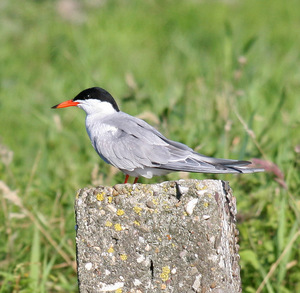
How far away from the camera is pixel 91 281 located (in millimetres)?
2227

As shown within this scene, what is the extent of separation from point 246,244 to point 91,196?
66.1 inches

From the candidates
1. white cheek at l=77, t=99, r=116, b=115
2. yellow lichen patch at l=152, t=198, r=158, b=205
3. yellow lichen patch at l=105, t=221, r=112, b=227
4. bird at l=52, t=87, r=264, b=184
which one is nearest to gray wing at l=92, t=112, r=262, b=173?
bird at l=52, t=87, r=264, b=184

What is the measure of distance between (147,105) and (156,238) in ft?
9.92

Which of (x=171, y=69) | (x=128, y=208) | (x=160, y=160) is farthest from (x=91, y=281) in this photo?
(x=171, y=69)

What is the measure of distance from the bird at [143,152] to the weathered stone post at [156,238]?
0.30m

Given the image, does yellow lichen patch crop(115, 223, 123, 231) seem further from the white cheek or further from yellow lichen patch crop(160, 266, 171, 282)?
the white cheek

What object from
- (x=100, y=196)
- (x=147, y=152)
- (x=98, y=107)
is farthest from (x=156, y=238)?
(x=98, y=107)

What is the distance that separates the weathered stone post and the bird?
295 millimetres

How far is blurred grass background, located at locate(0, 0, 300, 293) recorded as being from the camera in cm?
360

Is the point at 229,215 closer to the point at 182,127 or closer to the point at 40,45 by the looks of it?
the point at 182,127

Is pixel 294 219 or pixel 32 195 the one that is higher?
pixel 32 195

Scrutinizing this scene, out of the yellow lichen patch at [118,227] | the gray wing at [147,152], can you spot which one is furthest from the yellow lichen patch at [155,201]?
the gray wing at [147,152]

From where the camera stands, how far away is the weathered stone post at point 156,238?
2.14m

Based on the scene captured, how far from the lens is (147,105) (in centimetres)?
511
